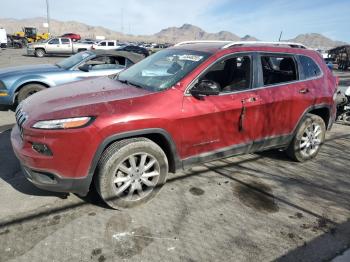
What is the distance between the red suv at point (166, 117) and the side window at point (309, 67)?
2 cm

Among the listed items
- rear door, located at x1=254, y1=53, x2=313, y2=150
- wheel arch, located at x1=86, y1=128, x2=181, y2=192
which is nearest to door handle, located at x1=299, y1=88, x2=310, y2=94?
rear door, located at x1=254, y1=53, x2=313, y2=150

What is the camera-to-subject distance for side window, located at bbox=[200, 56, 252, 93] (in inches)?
156

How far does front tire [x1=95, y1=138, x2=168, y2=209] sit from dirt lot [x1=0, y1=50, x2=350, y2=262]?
17 cm

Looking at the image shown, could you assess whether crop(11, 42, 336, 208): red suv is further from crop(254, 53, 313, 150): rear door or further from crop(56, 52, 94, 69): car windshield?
crop(56, 52, 94, 69): car windshield

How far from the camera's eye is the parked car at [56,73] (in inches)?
257

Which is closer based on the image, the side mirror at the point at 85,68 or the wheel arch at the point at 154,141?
the wheel arch at the point at 154,141

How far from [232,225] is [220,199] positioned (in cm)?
51

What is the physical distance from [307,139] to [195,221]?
2.54m

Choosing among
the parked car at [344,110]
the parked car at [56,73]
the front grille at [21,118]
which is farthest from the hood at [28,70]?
the parked car at [344,110]

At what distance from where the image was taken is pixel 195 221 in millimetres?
3285

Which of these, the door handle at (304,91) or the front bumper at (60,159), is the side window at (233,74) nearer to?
the door handle at (304,91)

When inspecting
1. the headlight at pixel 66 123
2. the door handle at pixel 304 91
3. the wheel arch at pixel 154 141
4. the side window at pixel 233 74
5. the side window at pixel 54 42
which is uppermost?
the side window at pixel 54 42

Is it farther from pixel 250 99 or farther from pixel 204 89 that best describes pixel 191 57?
pixel 250 99

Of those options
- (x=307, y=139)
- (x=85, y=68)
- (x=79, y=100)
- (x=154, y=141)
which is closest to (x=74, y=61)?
(x=85, y=68)
